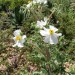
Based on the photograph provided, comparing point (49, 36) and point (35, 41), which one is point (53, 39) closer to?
point (49, 36)

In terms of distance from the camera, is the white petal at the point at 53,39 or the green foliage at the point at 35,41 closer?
the white petal at the point at 53,39

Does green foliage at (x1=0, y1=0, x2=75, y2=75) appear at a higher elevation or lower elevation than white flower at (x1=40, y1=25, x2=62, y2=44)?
lower

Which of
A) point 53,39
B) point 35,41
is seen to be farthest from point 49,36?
point 35,41

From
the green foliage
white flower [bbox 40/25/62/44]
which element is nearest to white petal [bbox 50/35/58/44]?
white flower [bbox 40/25/62/44]

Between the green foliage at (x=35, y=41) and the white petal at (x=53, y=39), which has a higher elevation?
the white petal at (x=53, y=39)

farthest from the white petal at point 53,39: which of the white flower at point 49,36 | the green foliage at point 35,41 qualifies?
the green foliage at point 35,41

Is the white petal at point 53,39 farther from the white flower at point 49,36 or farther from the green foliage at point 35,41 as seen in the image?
the green foliage at point 35,41

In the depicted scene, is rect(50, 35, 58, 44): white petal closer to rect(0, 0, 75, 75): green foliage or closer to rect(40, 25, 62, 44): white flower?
rect(40, 25, 62, 44): white flower

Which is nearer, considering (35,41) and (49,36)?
(49,36)

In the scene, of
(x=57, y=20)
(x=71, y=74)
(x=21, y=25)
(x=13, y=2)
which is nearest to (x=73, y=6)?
(x=57, y=20)

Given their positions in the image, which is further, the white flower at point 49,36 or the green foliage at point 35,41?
the green foliage at point 35,41

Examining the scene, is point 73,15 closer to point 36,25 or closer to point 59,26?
point 59,26

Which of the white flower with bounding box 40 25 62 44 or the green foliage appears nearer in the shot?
the white flower with bounding box 40 25 62 44
